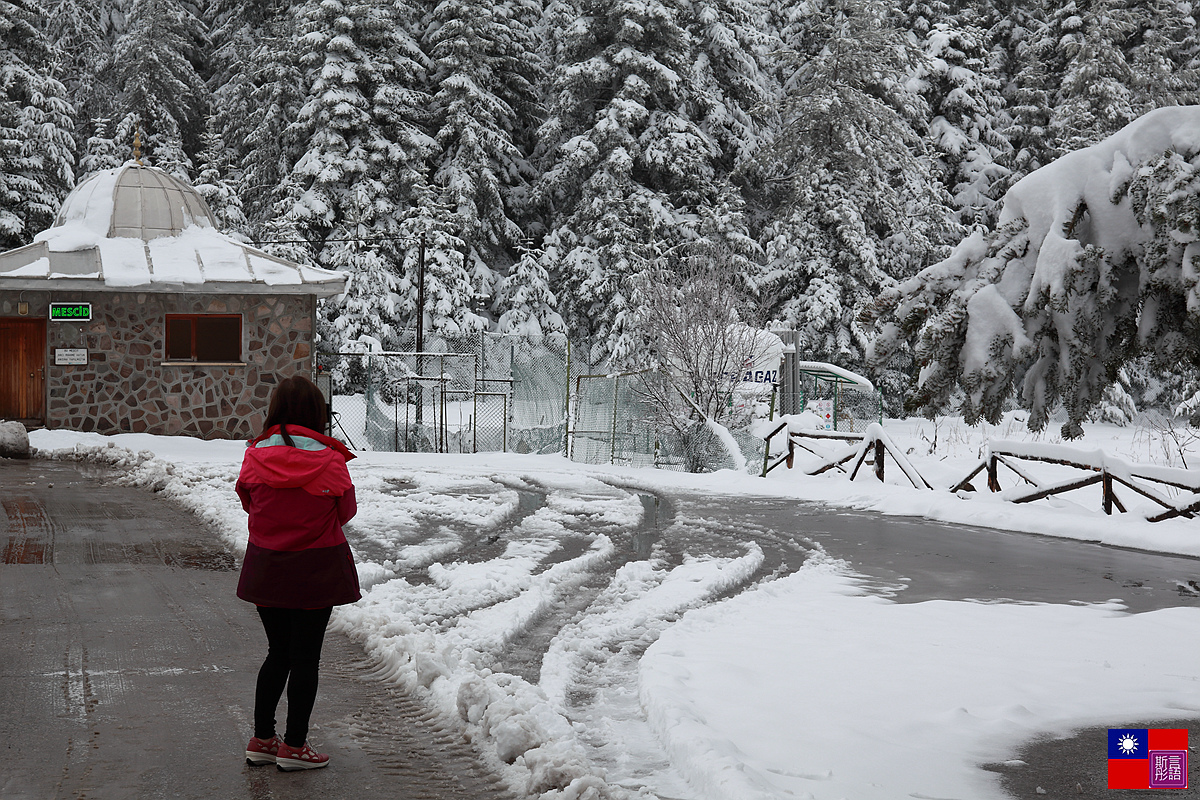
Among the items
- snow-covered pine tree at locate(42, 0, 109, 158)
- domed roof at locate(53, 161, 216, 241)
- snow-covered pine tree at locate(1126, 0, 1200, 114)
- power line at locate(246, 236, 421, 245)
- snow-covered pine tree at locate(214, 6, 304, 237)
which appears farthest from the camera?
snow-covered pine tree at locate(42, 0, 109, 158)

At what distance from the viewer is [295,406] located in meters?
4.68

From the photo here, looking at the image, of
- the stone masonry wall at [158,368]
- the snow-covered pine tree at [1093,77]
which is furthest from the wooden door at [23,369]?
the snow-covered pine tree at [1093,77]

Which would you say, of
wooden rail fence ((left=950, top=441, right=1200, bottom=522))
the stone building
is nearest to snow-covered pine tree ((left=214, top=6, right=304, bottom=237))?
the stone building

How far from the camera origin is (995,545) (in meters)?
11.9

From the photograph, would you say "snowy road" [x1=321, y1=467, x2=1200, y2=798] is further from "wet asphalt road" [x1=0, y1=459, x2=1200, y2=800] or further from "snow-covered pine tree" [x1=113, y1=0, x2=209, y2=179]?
"snow-covered pine tree" [x1=113, y1=0, x2=209, y2=179]

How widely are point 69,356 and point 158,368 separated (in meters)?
1.73

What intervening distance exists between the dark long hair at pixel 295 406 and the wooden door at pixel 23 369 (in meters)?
20.3

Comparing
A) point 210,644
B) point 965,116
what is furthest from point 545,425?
point 965,116

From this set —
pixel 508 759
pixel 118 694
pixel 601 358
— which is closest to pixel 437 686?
pixel 508 759

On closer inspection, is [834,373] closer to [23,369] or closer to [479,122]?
[23,369]

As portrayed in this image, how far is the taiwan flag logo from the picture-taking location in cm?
483

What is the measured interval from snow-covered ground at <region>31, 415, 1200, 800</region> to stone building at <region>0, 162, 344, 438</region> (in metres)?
11.3

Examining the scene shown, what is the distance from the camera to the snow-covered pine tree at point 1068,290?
426cm

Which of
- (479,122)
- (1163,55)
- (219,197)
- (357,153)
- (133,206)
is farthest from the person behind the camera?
(1163,55)
